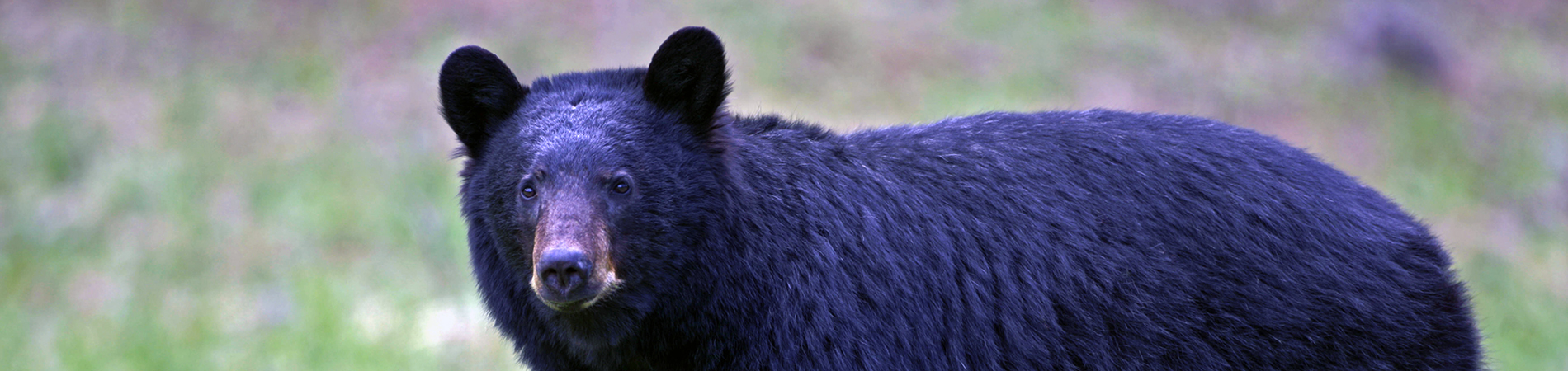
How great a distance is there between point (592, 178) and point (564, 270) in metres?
0.33

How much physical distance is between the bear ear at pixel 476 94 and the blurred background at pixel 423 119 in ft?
12.8

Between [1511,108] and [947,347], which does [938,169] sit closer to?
[947,347]

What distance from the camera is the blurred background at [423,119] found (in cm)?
781

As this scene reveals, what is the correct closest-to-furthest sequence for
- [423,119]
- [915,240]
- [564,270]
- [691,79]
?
[564,270], [691,79], [915,240], [423,119]

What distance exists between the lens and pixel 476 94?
11.6 feet

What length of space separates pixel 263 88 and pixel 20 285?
9.45ft

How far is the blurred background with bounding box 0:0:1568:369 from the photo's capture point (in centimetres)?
781

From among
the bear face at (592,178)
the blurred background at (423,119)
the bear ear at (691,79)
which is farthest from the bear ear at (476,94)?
the blurred background at (423,119)

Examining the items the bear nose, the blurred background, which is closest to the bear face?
the bear nose

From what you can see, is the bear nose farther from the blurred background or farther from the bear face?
the blurred background

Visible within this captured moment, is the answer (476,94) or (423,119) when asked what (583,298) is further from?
(423,119)

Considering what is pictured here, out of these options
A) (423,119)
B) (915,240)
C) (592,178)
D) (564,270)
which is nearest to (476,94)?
(592,178)

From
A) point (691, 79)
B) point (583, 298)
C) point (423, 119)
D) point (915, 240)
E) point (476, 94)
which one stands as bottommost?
point (583, 298)

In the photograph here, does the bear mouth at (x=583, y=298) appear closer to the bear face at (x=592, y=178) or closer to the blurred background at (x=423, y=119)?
the bear face at (x=592, y=178)
